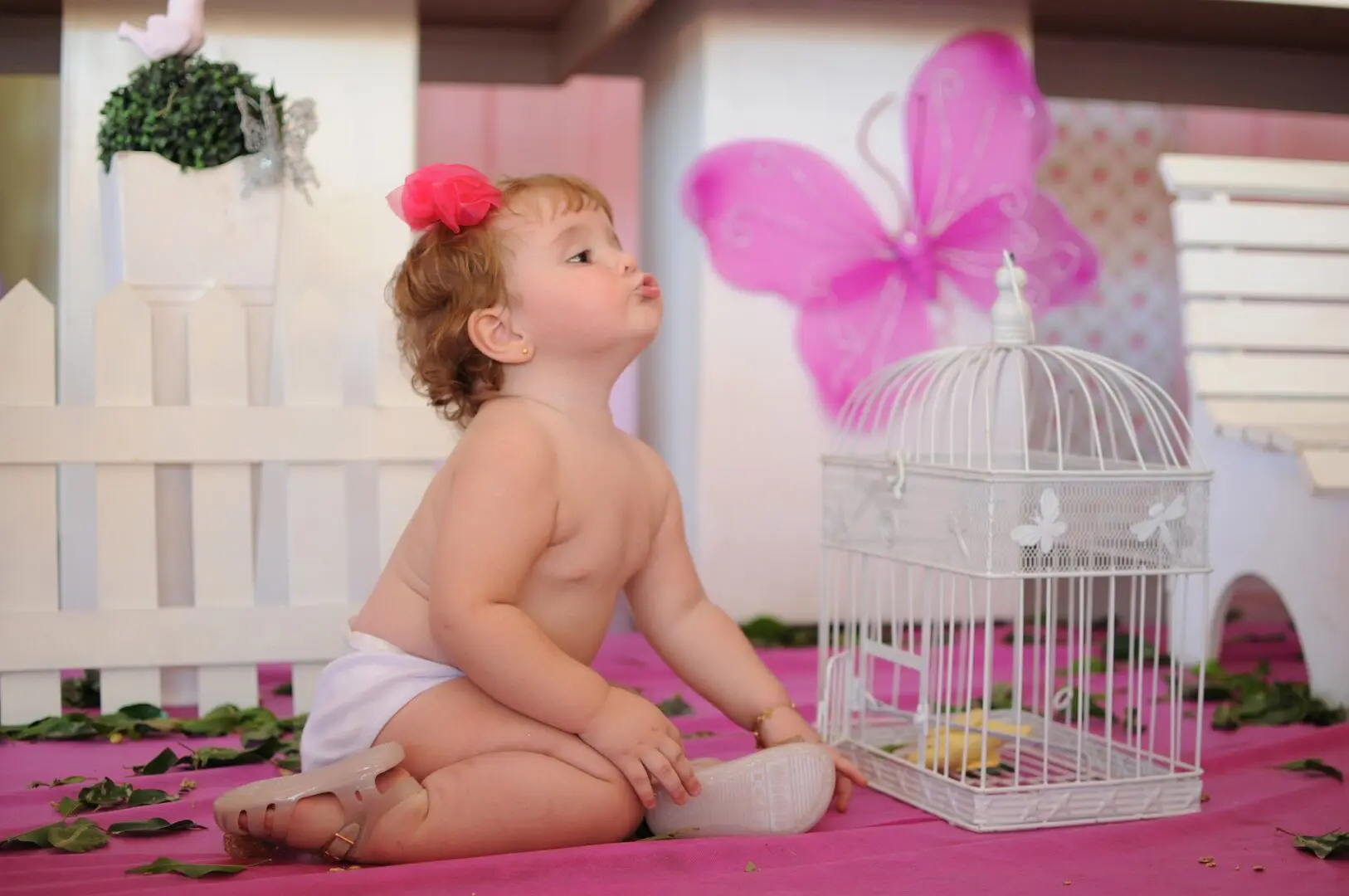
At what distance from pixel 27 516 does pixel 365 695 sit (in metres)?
0.97

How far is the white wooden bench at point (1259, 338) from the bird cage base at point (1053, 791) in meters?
0.85

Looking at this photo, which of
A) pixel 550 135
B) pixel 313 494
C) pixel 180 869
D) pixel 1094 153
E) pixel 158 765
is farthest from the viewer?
pixel 550 135

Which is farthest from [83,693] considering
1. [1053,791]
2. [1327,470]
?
[1327,470]

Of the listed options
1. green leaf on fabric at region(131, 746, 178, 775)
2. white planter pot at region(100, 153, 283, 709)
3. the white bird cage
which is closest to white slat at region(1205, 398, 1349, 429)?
the white bird cage

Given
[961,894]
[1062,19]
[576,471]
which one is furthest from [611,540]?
[1062,19]

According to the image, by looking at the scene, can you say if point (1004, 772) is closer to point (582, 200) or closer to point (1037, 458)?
point (1037, 458)

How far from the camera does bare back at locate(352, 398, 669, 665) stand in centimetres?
165

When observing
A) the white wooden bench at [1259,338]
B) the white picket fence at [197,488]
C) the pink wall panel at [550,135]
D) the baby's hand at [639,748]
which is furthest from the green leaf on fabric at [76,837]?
the pink wall panel at [550,135]

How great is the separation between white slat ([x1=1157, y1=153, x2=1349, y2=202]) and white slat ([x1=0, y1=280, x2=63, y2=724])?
213 centimetres

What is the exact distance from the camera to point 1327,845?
154 centimetres

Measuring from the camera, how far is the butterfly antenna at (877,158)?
10.6 feet

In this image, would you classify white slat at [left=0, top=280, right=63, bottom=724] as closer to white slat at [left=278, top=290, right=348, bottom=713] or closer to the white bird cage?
white slat at [left=278, top=290, right=348, bottom=713]

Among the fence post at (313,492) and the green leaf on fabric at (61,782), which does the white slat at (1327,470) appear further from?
the green leaf on fabric at (61,782)

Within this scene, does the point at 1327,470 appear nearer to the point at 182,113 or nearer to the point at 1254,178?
the point at 1254,178
